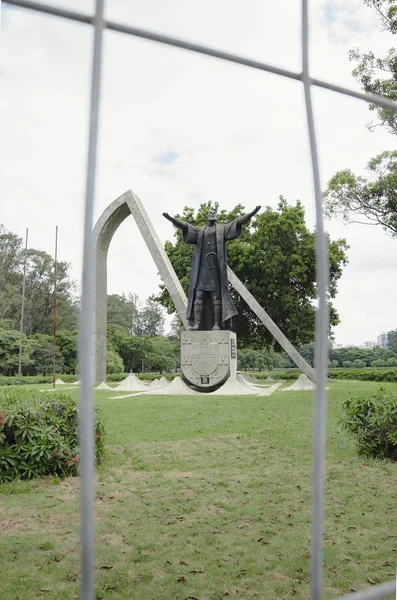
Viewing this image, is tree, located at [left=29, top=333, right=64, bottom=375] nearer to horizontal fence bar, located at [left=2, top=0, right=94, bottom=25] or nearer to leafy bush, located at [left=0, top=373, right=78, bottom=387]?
leafy bush, located at [left=0, top=373, right=78, bottom=387]

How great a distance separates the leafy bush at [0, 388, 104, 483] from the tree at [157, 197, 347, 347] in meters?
12.7

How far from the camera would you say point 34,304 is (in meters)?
20.0

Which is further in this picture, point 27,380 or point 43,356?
point 43,356

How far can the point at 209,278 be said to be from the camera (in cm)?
1043

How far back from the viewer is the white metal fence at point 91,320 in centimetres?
50

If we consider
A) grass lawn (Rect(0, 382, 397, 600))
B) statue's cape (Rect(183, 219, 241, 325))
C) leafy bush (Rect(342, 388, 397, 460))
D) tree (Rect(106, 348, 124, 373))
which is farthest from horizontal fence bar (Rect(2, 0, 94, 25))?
tree (Rect(106, 348, 124, 373))

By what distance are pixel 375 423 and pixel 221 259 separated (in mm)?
6314

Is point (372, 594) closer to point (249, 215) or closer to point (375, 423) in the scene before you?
point (375, 423)

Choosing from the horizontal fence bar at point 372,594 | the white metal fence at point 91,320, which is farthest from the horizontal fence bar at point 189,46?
the horizontal fence bar at point 372,594

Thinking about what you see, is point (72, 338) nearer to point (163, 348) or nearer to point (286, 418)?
point (163, 348)

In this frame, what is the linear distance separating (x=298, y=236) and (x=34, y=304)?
34.9ft

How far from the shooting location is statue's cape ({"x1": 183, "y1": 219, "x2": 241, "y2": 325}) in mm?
10219

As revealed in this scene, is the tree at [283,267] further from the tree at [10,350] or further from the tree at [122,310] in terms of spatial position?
the tree at [122,310]

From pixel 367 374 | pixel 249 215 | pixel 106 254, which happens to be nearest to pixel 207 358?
pixel 249 215
